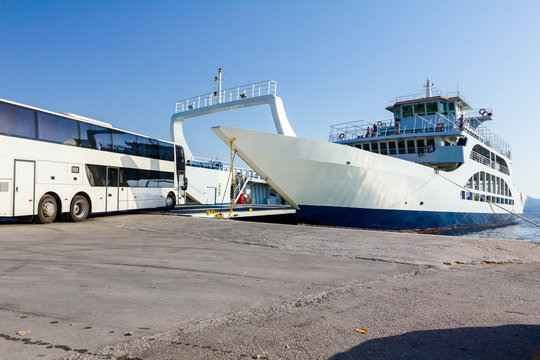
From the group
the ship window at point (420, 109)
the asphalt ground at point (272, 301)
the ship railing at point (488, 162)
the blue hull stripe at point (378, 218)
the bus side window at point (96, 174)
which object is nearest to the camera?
the asphalt ground at point (272, 301)

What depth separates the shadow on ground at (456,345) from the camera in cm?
230

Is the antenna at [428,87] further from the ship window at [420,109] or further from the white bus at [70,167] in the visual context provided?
the white bus at [70,167]

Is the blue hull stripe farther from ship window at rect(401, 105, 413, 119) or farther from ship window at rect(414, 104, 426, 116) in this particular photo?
ship window at rect(401, 105, 413, 119)

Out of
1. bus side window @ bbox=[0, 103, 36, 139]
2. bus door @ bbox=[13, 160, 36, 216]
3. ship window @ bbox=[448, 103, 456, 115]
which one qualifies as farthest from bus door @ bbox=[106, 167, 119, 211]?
ship window @ bbox=[448, 103, 456, 115]

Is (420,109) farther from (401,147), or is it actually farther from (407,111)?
(401,147)

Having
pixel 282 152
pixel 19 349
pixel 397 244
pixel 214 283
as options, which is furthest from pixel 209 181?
pixel 19 349

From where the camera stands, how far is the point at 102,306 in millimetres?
3242

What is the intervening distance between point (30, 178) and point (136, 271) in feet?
27.2

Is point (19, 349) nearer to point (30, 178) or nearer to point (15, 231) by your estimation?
point (15, 231)

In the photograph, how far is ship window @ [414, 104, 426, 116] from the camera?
2470 cm

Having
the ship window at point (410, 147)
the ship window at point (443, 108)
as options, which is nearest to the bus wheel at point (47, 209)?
the ship window at point (410, 147)

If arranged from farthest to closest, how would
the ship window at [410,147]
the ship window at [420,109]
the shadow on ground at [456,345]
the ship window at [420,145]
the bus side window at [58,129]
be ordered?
the ship window at [420,109], the ship window at [410,147], the ship window at [420,145], the bus side window at [58,129], the shadow on ground at [456,345]

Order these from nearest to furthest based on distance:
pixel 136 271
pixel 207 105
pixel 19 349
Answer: pixel 19 349 → pixel 136 271 → pixel 207 105

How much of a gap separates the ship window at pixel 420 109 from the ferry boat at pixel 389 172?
6 cm
